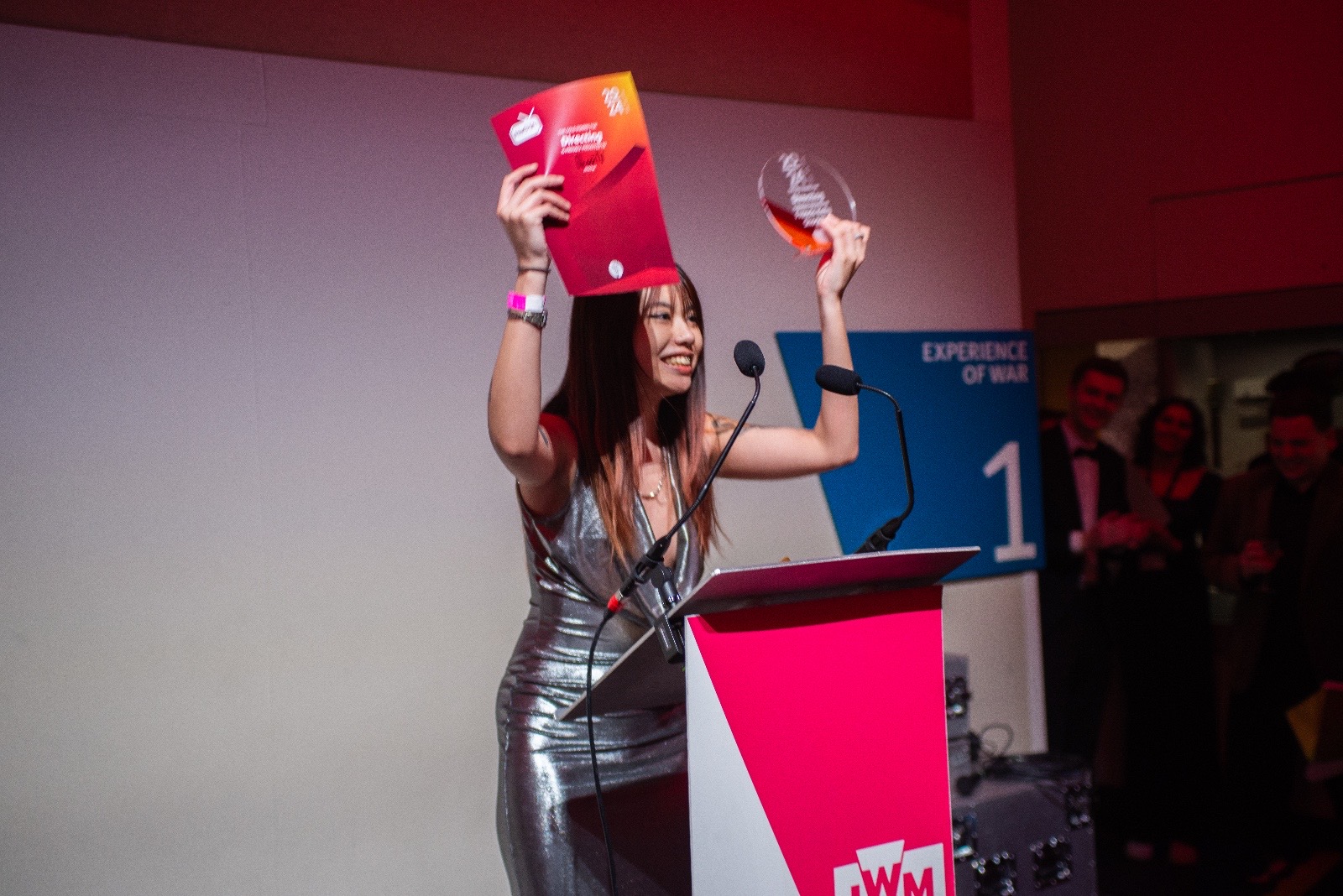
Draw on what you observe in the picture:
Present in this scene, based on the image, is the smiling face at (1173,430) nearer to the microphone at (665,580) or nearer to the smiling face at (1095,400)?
the smiling face at (1095,400)

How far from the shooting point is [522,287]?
1875 millimetres

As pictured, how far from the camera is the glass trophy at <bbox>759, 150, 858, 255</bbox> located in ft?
7.87

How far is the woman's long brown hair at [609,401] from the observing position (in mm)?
2170

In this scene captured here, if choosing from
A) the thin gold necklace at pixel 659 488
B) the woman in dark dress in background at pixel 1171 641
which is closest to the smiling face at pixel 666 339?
the thin gold necklace at pixel 659 488

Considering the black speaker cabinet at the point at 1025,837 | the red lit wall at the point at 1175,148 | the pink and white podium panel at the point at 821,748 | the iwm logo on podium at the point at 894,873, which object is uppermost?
the red lit wall at the point at 1175,148

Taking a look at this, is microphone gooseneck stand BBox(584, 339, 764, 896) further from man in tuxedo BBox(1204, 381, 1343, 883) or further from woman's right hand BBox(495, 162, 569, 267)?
man in tuxedo BBox(1204, 381, 1343, 883)

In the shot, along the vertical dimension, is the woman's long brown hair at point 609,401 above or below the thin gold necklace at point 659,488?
above

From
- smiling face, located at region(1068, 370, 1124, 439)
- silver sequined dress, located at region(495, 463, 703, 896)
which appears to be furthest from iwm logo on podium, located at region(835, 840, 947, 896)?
smiling face, located at region(1068, 370, 1124, 439)

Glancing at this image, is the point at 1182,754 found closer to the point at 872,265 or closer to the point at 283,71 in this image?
the point at 872,265

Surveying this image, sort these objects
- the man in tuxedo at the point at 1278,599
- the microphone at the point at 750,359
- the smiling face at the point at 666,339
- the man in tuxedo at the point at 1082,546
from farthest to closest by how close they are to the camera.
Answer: the man in tuxedo at the point at 1082,546 < the man in tuxedo at the point at 1278,599 < the smiling face at the point at 666,339 < the microphone at the point at 750,359

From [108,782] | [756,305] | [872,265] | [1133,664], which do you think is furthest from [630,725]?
[1133,664]

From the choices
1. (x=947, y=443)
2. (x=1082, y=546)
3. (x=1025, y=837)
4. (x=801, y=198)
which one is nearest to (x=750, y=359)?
(x=801, y=198)

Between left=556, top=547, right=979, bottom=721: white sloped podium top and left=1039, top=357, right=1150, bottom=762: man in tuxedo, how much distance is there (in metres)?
3.08

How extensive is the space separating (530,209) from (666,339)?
1.44 feet
